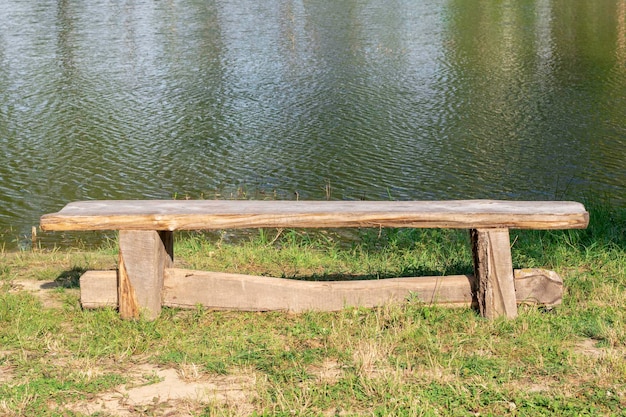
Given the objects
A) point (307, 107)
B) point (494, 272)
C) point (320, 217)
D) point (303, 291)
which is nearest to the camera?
point (320, 217)

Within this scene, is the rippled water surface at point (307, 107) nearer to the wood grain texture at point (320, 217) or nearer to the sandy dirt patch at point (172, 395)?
the wood grain texture at point (320, 217)

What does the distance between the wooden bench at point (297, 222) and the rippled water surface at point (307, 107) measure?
4.83 m

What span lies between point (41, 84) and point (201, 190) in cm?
731

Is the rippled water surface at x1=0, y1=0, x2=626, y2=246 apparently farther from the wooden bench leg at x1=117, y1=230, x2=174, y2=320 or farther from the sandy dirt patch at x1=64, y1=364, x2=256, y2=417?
the sandy dirt patch at x1=64, y1=364, x2=256, y2=417

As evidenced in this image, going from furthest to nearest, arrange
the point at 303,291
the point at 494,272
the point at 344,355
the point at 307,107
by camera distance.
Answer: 1. the point at 307,107
2. the point at 303,291
3. the point at 494,272
4. the point at 344,355

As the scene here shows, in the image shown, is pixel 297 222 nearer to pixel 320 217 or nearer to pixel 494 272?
pixel 320 217

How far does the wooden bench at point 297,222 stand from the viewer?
17.6 ft

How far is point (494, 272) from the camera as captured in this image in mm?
5520

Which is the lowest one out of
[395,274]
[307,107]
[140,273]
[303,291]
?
[307,107]

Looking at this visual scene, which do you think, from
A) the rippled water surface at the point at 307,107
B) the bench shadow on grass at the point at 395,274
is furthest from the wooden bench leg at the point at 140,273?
the rippled water surface at the point at 307,107

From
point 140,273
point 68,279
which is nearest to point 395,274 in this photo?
point 140,273

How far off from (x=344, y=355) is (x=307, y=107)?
1114 cm

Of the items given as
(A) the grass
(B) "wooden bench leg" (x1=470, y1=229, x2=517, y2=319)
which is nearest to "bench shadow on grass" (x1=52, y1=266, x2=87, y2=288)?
(A) the grass

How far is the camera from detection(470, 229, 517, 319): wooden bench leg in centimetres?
547
